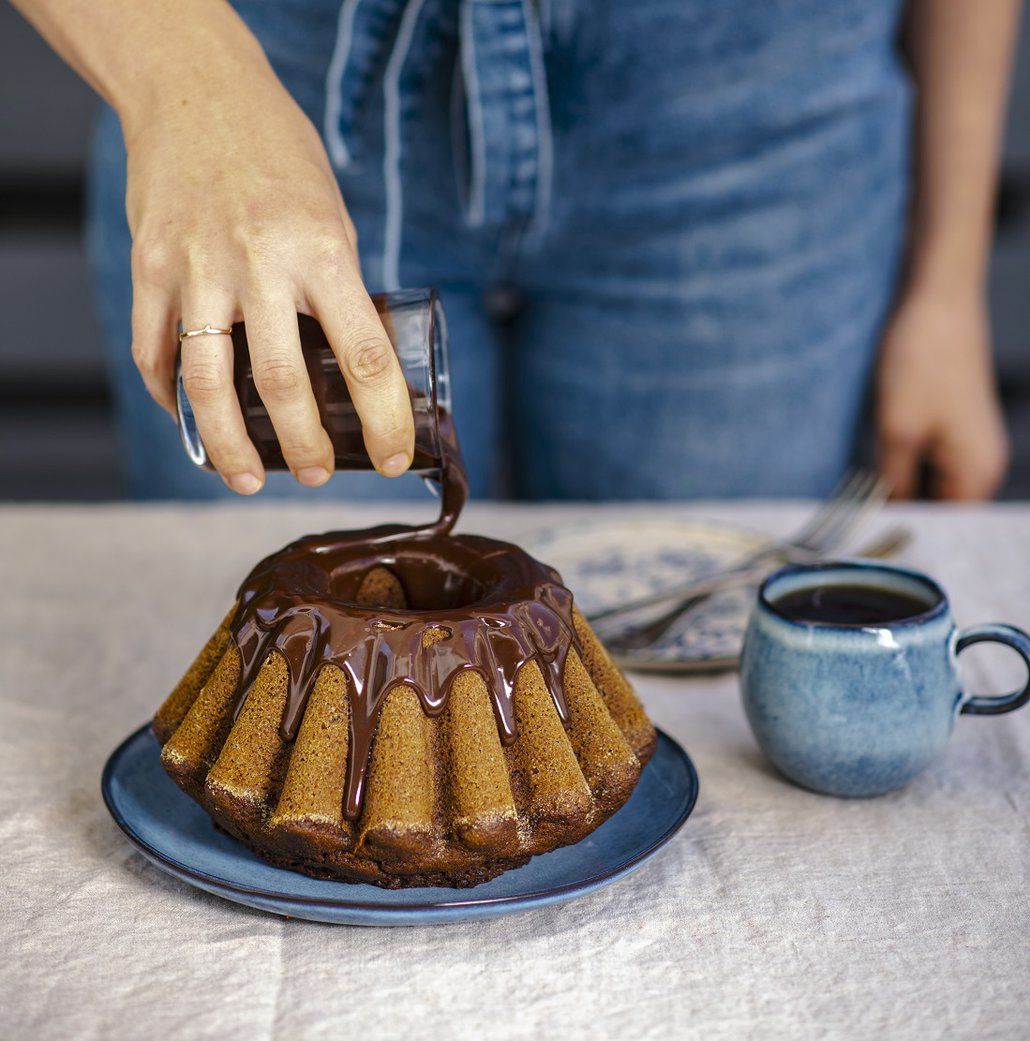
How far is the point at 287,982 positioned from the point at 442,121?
120cm

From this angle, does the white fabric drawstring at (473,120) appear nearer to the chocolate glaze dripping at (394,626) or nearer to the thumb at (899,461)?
the chocolate glaze dripping at (394,626)

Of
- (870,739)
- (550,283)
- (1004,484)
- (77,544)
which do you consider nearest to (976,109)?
(550,283)

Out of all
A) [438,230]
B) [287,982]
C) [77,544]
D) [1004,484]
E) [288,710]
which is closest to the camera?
[287,982]

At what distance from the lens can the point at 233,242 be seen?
0.86 metres

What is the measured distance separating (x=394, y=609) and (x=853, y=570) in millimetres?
396

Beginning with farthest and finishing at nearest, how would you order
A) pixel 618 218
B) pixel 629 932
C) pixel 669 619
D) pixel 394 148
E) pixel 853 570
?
pixel 618 218 → pixel 394 148 → pixel 669 619 → pixel 853 570 → pixel 629 932

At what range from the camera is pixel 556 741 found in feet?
2.74

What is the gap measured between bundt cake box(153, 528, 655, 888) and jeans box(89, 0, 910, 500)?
30.7 inches

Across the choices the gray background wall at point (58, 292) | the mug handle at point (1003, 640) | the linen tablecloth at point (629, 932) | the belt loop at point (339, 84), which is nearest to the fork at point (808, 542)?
the linen tablecloth at point (629, 932)

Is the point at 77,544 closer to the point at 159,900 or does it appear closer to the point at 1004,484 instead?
the point at 159,900

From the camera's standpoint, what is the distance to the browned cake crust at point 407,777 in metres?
0.78

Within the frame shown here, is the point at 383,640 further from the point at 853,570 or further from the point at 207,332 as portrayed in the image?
the point at 853,570

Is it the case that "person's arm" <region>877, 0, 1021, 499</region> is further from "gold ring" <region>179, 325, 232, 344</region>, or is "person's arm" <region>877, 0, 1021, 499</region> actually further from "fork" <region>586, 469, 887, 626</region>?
"gold ring" <region>179, 325, 232, 344</region>

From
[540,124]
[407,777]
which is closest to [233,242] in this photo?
[407,777]
